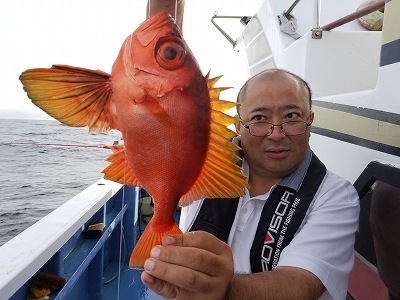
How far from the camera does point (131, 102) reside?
2.89 ft

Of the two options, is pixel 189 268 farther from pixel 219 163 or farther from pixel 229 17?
pixel 229 17

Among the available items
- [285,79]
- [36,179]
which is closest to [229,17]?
[285,79]

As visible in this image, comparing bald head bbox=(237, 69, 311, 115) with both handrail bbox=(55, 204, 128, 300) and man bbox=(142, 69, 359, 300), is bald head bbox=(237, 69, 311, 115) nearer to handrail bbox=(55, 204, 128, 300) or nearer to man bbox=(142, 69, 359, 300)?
man bbox=(142, 69, 359, 300)

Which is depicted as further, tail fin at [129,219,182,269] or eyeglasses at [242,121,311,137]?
eyeglasses at [242,121,311,137]

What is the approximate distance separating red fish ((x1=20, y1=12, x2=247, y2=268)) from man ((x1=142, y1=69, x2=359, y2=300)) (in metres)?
0.56

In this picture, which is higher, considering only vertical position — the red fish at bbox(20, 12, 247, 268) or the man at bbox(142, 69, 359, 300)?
the red fish at bbox(20, 12, 247, 268)

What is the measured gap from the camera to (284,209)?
1743 mm

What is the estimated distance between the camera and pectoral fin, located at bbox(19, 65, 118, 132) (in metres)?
0.88

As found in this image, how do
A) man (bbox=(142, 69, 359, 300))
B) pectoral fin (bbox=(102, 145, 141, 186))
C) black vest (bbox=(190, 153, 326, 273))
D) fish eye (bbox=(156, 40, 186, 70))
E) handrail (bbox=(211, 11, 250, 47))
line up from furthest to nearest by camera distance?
handrail (bbox=(211, 11, 250, 47)), black vest (bbox=(190, 153, 326, 273)), man (bbox=(142, 69, 359, 300)), pectoral fin (bbox=(102, 145, 141, 186)), fish eye (bbox=(156, 40, 186, 70))

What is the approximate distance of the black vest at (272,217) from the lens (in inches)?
65.9

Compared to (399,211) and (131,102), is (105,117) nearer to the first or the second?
(131,102)

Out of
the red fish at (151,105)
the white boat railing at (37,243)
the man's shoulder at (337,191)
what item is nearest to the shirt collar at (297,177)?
the man's shoulder at (337,191)

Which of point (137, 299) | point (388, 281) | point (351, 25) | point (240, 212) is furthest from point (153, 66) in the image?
point (351, 25)

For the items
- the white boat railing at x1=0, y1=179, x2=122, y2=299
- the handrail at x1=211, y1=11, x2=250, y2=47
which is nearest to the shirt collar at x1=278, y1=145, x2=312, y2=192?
the white boat railing at x1=0, y1=179, x2=122, y2=299
